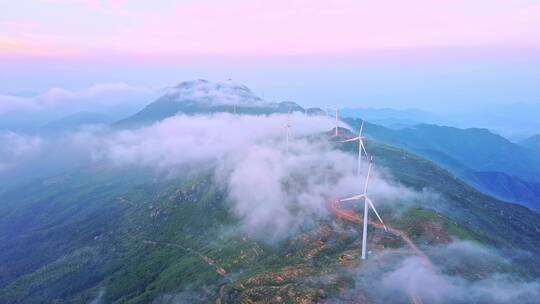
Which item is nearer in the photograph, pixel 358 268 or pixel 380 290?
pixel 380 290

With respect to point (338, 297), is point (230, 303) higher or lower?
lower

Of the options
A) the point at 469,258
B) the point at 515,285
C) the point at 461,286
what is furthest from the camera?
the point at 469,258

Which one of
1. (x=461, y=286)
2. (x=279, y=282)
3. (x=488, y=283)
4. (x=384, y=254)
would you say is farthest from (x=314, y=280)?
(x=488, y=283)

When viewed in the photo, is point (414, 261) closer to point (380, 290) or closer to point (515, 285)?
point (380, 290)

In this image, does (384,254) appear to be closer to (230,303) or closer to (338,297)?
(338,297)

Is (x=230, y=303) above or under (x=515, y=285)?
under

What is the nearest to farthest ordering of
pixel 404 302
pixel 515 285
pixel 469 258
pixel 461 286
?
pixel 404 302 < pixel 461 286 < pixel 515 285 < pixel 469 258

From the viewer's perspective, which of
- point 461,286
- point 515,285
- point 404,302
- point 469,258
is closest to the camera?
point 404,302

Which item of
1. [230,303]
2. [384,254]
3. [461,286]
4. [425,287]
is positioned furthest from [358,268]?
[230,303]

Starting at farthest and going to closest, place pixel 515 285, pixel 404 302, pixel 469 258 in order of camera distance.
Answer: pixel 469 258 < pixel 515 285 < pixel 404 302
